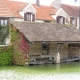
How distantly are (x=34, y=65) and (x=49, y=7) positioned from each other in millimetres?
28773

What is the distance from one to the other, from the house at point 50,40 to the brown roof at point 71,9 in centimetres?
1969

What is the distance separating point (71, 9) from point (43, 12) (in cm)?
935

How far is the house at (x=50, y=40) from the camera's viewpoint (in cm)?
3688

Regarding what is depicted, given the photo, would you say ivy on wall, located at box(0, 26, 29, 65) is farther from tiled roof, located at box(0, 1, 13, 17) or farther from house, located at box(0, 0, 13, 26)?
tiled roof, located at box(0, 1, 13, 17)

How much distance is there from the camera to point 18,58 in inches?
1417

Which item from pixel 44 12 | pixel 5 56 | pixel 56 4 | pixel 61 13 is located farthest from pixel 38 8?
pixel 5 56

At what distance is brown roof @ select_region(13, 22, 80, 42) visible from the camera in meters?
36.8

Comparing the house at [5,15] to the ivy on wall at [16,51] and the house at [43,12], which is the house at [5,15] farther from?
the ivy on wall at [16,51]

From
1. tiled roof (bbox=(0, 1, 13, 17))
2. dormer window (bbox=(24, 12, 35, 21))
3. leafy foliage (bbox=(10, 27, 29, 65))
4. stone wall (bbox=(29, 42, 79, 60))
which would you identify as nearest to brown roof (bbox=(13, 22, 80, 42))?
leafy foliage (bbox=(10, 27, 29, 65))

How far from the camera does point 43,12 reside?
192 feet

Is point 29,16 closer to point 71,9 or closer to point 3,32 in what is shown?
point 3,32

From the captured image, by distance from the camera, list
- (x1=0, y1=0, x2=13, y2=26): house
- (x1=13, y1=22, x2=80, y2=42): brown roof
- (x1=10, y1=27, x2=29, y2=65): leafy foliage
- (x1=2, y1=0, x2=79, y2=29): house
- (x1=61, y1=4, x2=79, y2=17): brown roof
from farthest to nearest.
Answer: (x1=61, y1=4, x2=79, y2=17): brown roof, (x1=2, y1=0, x2=79, y2=29): house, (x1=0, y1=0, x2=13, y2=26): house, (x1=13, y1=22, x2=80, y2=42): brown roof, (x1=10, y1=27, x2=29, y2=65): leafy foliage

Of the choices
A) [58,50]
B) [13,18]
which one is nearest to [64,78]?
[58,50]

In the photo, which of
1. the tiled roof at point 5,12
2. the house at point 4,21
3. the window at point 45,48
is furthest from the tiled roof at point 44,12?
the window at point 45,48
